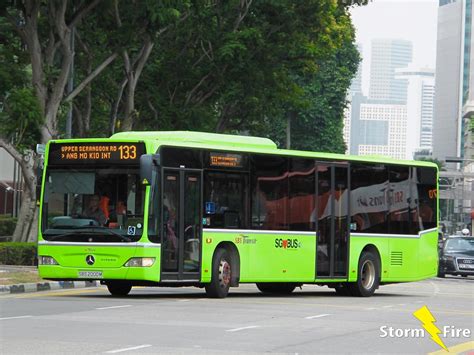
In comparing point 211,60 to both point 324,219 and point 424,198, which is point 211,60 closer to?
point 424,198

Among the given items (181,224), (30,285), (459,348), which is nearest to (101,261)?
(181,224)

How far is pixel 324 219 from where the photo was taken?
26781 mm

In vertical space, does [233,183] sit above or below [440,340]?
above

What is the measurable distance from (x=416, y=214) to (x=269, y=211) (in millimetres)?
5340

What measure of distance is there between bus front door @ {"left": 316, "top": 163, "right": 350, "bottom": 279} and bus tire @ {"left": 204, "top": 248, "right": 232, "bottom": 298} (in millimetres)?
2794

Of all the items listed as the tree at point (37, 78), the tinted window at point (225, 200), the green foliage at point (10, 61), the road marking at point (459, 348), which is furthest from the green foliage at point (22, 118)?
the road marking at point (459, 348)

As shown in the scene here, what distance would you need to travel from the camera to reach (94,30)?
136ft

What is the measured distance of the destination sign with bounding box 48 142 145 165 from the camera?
22969mm

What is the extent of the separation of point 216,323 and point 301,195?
8.67 meters

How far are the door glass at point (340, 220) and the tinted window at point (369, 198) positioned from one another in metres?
0.27

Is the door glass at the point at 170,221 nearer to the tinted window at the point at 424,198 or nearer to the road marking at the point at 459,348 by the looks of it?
the tinted window at the point at 424,198

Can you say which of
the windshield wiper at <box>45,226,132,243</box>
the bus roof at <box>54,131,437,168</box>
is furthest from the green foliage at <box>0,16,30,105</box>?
the windshield wiper at <box>45,226,132,243</box>

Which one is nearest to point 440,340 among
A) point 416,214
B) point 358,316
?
point 358,316

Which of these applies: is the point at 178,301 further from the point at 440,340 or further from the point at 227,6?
the point at 227,6
